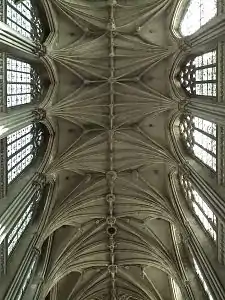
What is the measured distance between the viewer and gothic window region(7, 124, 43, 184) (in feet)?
72.7

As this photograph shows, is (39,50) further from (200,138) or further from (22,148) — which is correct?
(200,138)

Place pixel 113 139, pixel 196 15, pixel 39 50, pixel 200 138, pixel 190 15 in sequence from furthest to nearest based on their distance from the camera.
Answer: pixel 113 139 → pixel 190 15 → pixel 196 15 → pixel 200 138 → pixel 39 50

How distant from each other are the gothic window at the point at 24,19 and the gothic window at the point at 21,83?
1.41 m

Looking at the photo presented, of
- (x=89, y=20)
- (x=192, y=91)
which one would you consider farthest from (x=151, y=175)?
(x=89, y=20)

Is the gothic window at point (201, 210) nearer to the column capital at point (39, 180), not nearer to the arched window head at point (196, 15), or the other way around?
the column capital at point (39, 180)

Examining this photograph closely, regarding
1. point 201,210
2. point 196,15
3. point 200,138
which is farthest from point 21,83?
point 201,210

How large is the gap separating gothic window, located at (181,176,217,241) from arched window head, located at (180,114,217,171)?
5.47ft

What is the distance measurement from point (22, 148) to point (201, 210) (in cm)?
887

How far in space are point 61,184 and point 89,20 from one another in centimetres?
898

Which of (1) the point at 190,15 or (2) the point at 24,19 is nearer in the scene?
(2) the point at 24,19

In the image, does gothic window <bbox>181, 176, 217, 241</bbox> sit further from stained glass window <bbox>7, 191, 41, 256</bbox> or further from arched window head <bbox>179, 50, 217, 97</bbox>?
stained glass window <bbox>7, 191, 41, 256</bbox>

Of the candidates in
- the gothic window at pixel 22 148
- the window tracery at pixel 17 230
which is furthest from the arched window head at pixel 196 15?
the window tracery at pixel 17 230

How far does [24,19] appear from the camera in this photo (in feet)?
76.7

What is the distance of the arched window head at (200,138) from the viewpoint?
22062 millimetres
